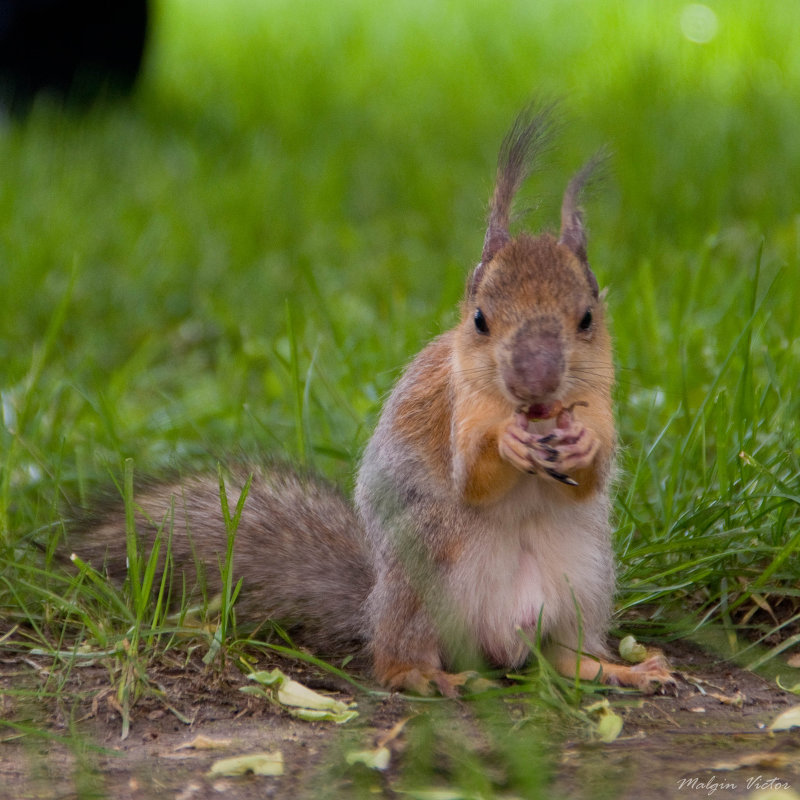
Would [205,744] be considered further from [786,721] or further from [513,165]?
[513,165]

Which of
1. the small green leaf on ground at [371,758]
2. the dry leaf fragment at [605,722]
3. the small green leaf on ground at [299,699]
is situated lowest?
the small green leaf on ground at [299,699]

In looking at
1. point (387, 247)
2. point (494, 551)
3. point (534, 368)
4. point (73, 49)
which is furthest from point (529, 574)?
point (73, 49)

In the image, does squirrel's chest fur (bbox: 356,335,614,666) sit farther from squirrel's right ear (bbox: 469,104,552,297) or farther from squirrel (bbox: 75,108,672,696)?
squirrel's right ear (bbox: 469,104,552,297)

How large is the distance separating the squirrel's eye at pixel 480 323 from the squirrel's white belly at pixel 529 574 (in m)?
0.26

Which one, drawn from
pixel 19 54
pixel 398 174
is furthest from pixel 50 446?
pixel 19 54

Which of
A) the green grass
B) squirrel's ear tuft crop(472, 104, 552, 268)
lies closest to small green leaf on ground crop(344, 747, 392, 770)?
the green grass

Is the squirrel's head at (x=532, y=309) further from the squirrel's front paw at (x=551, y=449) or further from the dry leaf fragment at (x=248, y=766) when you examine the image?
the dry leaf fragment at (x=248, y=766)

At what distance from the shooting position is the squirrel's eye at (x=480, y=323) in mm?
1841

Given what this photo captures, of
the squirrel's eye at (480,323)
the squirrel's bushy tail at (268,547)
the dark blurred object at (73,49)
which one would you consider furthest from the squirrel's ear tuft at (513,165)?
the dark blurred object at (73,49)

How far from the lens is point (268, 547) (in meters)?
2.07

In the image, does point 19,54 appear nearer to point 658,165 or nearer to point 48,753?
point 658,165

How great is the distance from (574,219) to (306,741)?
875mm

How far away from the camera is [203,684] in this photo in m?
1.80

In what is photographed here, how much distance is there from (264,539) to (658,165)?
3.01 m
